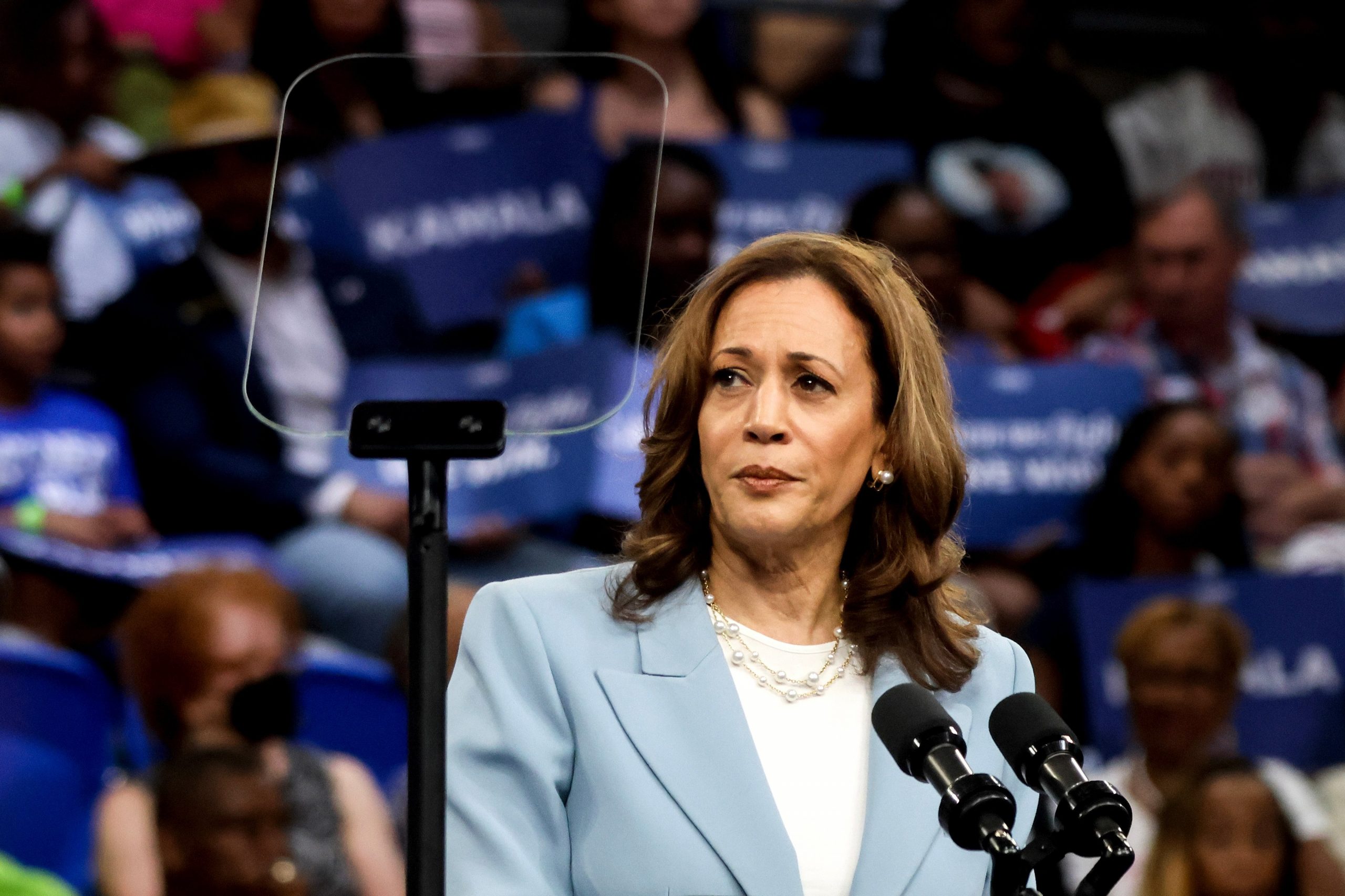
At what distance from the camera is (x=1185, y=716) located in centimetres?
441

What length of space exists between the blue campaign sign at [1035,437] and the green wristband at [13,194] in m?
2.36

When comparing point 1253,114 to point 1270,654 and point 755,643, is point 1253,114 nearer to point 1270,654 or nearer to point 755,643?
point 1270,654

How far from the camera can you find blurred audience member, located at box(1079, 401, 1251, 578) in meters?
4.71

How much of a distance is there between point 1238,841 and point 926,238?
5.63 feet

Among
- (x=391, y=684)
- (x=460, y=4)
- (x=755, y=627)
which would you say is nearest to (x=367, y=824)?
(x=391, y=684)

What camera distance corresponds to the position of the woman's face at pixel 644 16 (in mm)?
4871

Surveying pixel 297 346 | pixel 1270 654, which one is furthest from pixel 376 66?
pixel 1270 654

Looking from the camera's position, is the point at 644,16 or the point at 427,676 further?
the point at 644,16

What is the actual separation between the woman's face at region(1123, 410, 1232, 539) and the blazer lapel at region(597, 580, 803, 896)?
311cm

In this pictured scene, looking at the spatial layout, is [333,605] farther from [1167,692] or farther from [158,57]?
[1167,692]

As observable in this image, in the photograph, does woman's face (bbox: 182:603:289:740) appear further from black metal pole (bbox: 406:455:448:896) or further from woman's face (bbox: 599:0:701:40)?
black metal pole (bbox: 406:455:448:896)

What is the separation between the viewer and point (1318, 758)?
459 cm

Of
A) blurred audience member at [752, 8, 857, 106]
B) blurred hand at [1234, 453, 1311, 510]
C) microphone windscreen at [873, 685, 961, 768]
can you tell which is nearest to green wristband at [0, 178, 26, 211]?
blurred audience member at [752, 8, 857, 106]

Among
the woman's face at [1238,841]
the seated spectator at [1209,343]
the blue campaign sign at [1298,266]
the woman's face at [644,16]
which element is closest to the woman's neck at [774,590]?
the woman's face at [1238,841]
